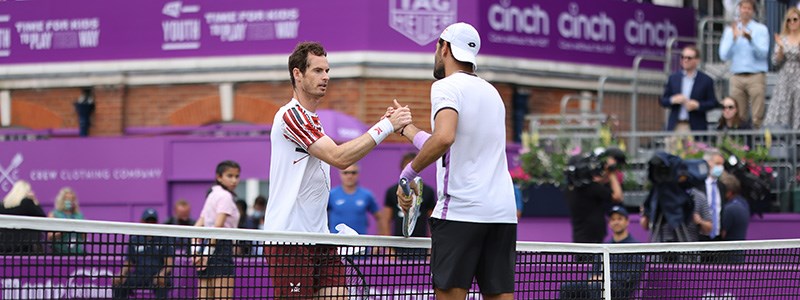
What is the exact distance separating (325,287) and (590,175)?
789cm

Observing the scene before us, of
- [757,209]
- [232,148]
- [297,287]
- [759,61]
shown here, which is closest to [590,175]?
[757,209]

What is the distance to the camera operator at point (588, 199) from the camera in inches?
597

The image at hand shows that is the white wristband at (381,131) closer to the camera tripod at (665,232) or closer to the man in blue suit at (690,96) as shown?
the camera tripod at (665,232)

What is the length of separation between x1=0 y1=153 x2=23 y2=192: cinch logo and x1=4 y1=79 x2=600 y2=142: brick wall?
34.4 inches

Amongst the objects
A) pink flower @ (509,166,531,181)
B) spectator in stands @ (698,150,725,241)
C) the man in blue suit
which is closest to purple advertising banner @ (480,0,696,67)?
pink flower @ (509,166,531,181)

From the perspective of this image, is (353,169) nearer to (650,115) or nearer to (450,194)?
(650,115)

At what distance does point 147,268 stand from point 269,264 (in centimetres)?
56

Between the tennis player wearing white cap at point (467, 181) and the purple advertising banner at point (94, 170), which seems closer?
the tennis player wearing white cap at point (467, 181)

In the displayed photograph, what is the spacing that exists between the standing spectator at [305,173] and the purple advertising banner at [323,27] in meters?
13.2

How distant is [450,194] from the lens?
746 cm

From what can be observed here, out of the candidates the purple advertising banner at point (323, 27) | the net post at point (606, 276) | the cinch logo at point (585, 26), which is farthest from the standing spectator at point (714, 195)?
the cinch logo at point (585, 26)

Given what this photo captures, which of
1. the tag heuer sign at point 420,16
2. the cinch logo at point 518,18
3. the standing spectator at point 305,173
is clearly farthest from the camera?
the cinch logo at point 518,18

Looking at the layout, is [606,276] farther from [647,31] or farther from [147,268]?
[647,31]

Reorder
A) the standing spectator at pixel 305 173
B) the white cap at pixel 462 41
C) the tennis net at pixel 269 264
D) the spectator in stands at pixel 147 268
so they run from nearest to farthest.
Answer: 1. the tennis net at pixel 269 264
2. the spectator in stands at pixel 147 268
3. the white cap at pixel 462 41
4. the standing spectator at pixel 305 173
